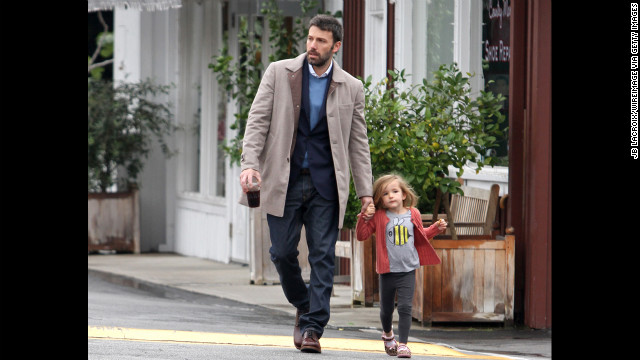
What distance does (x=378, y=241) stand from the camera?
6797 mm

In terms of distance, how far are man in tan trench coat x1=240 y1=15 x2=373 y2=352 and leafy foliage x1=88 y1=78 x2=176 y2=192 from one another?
8.53 m

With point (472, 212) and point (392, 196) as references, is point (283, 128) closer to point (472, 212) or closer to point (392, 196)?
point (392, 196)

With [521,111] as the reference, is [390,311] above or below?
below

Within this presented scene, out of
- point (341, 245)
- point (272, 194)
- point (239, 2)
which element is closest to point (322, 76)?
point (272, 194)

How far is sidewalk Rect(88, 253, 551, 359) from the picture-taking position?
797cm

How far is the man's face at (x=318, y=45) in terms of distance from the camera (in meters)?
6.55

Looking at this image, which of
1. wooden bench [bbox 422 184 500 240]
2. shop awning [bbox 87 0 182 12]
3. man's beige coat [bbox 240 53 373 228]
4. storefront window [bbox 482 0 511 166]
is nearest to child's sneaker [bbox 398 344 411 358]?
man's beige coat [bbox 240 53 373 228]

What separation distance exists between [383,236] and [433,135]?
2.08 meters

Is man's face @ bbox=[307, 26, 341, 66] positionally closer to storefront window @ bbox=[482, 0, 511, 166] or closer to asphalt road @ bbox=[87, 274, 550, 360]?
asphalt road @ bbox=[87, 274, 550, 360]

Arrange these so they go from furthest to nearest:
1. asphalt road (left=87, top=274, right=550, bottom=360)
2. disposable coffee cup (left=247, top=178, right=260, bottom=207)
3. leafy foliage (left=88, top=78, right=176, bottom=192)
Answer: leafy foliage (left=88, top=78, right=176, bottom=192) → asphalt road (left=87, top=274, right=550, bottom=360) → disposable coffee cup (left=247, top=178, right=260, bottom=207)

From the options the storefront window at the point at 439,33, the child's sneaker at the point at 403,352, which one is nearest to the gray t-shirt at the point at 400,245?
the child's sneaker at the point at 403,352

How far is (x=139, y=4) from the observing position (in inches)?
498
